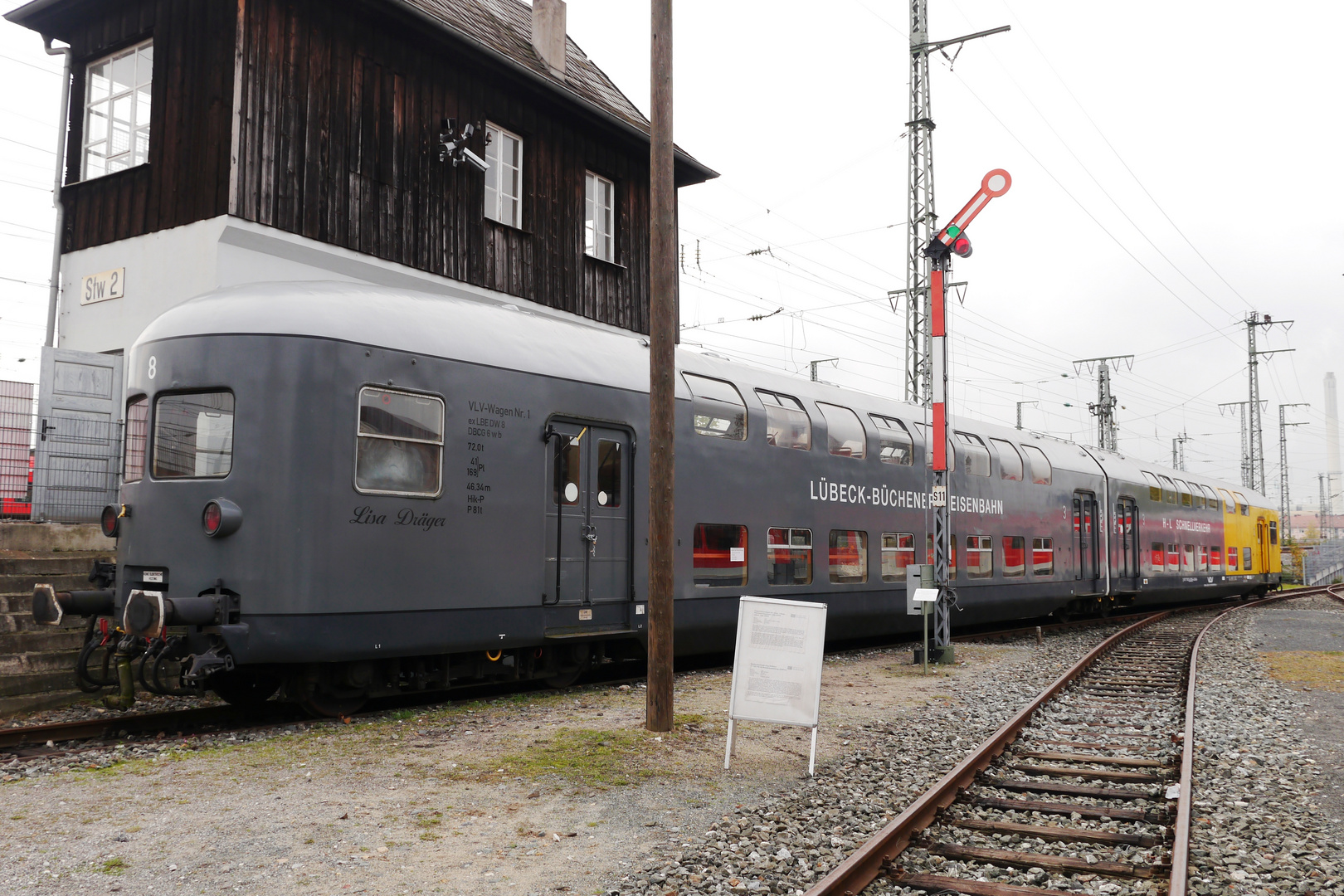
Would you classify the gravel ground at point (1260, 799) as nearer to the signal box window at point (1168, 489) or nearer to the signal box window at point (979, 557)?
the signal box window at point (979, 557)

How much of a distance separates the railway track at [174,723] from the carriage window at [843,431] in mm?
5969

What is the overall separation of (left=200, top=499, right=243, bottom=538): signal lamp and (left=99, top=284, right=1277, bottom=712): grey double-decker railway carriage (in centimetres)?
2

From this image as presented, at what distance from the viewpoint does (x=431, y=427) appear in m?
8.82

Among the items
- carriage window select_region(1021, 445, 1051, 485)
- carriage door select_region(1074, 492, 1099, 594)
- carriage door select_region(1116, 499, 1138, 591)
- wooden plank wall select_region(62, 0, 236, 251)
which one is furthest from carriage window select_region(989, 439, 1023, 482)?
wooden plank wall select_region(62, 0, 236, 251)

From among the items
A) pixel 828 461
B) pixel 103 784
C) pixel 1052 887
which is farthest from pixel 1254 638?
pixel 103 784

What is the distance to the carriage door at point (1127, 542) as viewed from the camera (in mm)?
23422

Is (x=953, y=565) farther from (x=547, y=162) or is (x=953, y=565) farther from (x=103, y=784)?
(x=103, y=784)

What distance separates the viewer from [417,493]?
341 inches

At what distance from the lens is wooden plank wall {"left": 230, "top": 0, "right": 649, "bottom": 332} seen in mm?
12484

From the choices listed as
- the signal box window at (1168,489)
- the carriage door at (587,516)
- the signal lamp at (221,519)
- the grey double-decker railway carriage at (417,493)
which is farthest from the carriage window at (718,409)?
the signal box window at (1168,489)

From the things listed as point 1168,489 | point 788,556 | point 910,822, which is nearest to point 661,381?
point 910,822

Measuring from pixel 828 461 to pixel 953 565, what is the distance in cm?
412

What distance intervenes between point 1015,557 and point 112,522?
1502 centimetres

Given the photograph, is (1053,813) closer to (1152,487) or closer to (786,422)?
(786,422)
